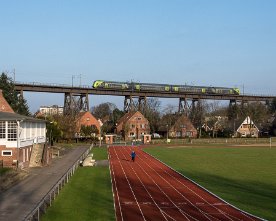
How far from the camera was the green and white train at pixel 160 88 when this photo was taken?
11244 cm

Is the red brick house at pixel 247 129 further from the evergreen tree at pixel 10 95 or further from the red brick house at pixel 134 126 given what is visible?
the evergreen tree at pixel 10 95

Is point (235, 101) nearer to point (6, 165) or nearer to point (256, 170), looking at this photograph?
point (256, 170)

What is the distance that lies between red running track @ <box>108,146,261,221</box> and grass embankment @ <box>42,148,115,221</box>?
0.57 metres

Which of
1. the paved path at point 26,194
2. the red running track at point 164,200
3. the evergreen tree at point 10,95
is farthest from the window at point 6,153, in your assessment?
the evergreen tree at point 10,95

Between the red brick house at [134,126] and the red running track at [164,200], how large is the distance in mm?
72883

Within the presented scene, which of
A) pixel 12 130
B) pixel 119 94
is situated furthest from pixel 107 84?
pixel 12 130

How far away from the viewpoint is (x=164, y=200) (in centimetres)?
2473

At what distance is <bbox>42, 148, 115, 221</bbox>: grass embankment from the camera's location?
2023 cm

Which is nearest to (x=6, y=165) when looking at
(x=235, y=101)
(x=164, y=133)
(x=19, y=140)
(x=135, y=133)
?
(x=19, y=140)

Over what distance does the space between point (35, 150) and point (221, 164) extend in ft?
61.9

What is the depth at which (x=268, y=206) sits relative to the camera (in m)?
22.8

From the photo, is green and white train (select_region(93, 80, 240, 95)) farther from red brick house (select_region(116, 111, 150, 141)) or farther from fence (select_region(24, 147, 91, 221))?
fence (select_region(24, 147, 91, 221))

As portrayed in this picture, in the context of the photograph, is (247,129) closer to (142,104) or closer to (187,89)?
(187,89)

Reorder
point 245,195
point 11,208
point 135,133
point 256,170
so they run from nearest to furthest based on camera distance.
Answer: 1. point 11,208
2. point 245,195
3. point 256,170
4. point 135,133
